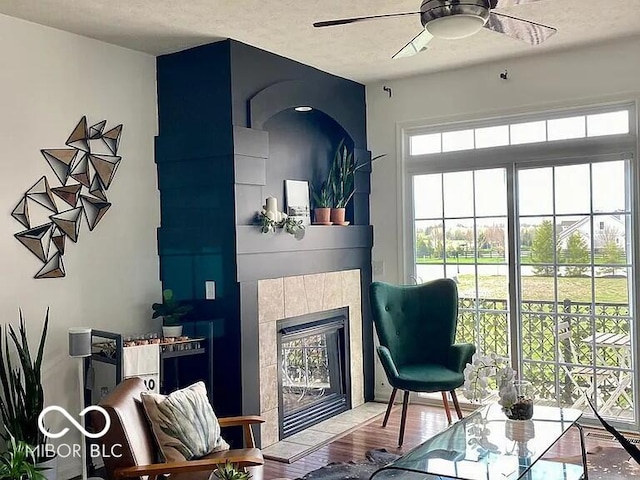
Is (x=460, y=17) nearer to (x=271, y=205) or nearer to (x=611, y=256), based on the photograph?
(x=271, y=205)

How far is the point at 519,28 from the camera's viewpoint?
124 inches

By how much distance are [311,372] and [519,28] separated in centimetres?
301

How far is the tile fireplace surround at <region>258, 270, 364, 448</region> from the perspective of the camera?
4469 millimetres

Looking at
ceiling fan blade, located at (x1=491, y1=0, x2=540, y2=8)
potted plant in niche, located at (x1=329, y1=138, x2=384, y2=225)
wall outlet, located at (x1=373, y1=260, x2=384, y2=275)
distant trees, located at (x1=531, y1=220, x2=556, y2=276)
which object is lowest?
wall outlet, located at (x1=373, y1=260, x2=384, y2=275)

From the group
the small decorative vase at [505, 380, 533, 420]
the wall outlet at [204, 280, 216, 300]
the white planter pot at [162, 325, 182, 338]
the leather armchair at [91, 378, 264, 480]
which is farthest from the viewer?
the wall outlet at [204, 280, 216, 300]

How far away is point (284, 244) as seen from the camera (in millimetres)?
4672

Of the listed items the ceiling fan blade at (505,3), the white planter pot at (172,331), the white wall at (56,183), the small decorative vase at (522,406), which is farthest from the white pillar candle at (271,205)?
the ceiling fan blade at (505,3)

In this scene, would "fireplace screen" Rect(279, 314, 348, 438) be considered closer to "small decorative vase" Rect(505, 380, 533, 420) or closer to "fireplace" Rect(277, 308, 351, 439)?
"fireplace" Rect(277, 308, 351, 439)

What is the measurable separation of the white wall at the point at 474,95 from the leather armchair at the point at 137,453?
3.00 meters

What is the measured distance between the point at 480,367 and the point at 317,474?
120cm

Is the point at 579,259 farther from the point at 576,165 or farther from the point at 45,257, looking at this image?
the point at 45,257

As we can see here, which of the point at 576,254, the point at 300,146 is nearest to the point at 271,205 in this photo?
the point at 300,146

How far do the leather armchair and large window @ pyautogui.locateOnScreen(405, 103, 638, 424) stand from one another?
9.35ft

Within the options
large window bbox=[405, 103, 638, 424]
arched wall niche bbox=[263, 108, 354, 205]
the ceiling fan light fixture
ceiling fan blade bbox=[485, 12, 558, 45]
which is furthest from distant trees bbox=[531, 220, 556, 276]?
the ceiling fan light fixture
